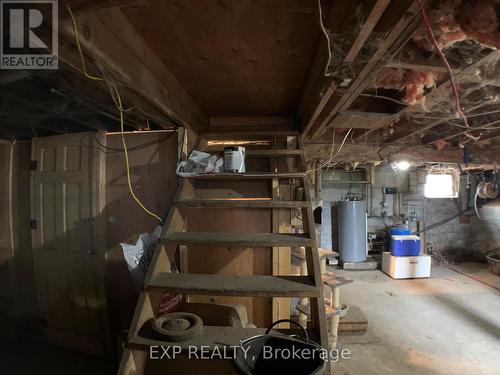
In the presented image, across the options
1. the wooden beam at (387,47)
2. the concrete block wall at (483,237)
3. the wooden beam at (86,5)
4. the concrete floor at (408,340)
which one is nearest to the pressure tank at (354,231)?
the concrete floor at (408,340)

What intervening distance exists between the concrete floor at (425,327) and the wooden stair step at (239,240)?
88.8 inches

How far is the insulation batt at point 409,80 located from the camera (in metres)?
1.47

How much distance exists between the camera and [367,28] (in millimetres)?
915

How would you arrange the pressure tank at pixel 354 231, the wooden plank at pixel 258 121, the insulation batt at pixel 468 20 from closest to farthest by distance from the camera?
the insulation batt at pixel 468 20
the wooden plank at pixel 258 121
the pressure tank at pixel 354 231

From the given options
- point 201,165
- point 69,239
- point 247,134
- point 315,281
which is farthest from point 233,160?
point 69,239

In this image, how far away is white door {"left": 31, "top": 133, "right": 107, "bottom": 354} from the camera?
2.66 m

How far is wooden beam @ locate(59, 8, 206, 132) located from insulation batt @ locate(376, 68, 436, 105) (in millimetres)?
1233

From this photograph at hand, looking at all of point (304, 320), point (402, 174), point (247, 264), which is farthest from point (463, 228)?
point (247, 264)

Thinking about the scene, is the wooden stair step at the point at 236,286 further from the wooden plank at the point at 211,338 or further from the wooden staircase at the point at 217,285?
the wooden plank at the point at 211,338

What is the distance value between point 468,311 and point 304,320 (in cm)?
285

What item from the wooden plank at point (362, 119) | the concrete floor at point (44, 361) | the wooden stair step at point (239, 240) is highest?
the wooden plank at point (362, 119)

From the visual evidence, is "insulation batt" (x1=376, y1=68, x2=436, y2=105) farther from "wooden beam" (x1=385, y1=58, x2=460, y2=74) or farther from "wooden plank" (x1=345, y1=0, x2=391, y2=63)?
"wooden plank" (x1=345, y1=0, x2=391, y2=63)

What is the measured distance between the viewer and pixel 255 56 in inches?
57.9

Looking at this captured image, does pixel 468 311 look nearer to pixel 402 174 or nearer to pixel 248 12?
pixel 402 174
